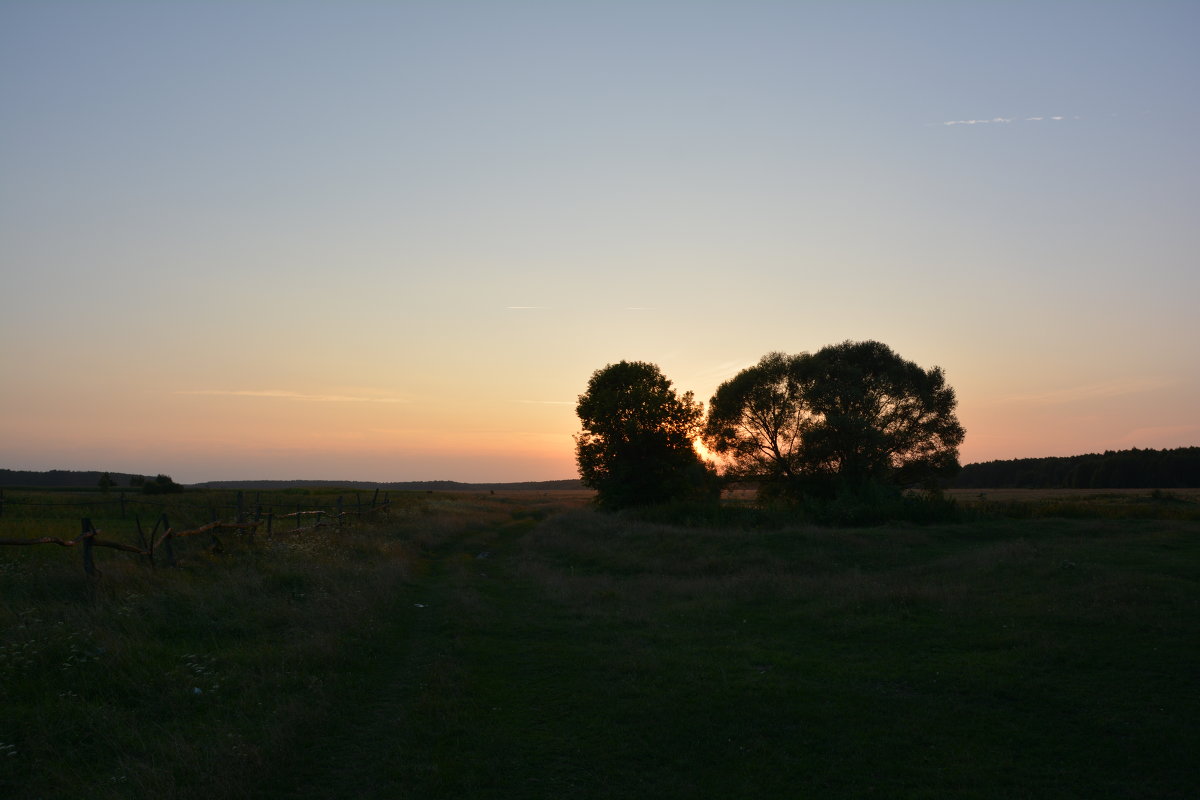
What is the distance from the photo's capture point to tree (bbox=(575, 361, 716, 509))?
52.4m

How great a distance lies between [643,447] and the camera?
53.4m

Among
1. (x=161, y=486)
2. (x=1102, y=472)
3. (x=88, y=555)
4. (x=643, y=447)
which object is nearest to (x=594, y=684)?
(x=88, y=555)

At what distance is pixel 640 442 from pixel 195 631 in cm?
4211

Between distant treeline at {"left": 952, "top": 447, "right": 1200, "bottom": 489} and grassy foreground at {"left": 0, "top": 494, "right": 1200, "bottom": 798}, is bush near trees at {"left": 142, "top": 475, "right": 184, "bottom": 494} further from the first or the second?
distant treeline at {"left": 952, "top": 447, "right": 1200, "bottom": 489}

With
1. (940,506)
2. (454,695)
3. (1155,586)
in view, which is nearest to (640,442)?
(940,506)

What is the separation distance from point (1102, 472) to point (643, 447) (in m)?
73.7

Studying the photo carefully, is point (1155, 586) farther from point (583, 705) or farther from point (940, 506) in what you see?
point (940, 506)

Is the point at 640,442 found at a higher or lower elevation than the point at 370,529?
higher

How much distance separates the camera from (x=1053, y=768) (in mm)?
7434

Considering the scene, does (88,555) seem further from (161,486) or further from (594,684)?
(161,486)

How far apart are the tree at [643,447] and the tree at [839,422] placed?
3.13m

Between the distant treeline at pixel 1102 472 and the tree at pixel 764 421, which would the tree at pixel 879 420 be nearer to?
the tree at pixel 764 421

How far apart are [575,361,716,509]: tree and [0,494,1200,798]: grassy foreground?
33.5 m

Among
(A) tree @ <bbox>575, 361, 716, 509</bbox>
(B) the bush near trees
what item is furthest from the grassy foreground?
(B) the bush near trees
